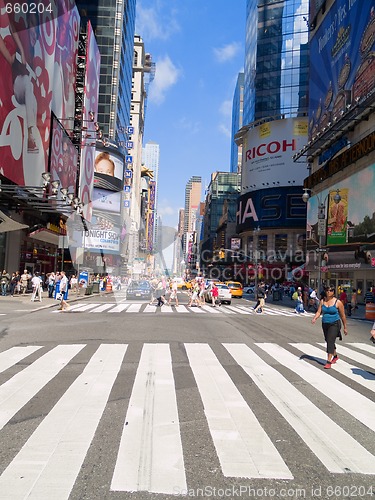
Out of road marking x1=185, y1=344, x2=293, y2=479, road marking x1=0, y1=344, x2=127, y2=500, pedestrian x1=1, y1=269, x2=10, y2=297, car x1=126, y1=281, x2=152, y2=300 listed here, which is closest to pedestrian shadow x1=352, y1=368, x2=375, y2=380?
road marking x1=185, y1=344, x2=293, y2=479

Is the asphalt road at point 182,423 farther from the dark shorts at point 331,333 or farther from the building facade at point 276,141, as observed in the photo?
the building facade at point 276,141

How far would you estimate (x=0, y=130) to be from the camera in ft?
72.7

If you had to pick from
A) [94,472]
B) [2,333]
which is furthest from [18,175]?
[94,472]

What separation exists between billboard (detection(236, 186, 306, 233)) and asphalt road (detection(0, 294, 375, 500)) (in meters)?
71.3

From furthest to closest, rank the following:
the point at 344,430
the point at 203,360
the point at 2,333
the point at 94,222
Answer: the point at 94,222 < the point at 2,333 < the point at 203,360 < the point at 344,430

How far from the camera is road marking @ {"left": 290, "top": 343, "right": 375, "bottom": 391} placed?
688 cm

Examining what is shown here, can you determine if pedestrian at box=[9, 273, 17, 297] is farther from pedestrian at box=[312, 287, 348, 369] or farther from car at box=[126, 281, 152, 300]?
pedestrian at box=[312, 287, 348, 369]

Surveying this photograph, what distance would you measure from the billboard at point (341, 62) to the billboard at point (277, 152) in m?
27.1

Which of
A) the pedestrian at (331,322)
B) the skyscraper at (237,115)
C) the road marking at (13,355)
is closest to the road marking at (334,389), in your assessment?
the pedestrian at (331,322)

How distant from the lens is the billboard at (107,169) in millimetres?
73312

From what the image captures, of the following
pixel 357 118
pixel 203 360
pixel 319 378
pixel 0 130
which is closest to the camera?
pixel 319 378

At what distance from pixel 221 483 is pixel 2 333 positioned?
963 centimetres

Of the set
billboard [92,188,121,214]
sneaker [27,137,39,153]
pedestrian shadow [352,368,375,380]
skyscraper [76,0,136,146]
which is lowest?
pedestrian shadow [352,368,375,380]

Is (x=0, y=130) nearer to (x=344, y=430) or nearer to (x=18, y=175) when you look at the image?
(x=18, y=175)
